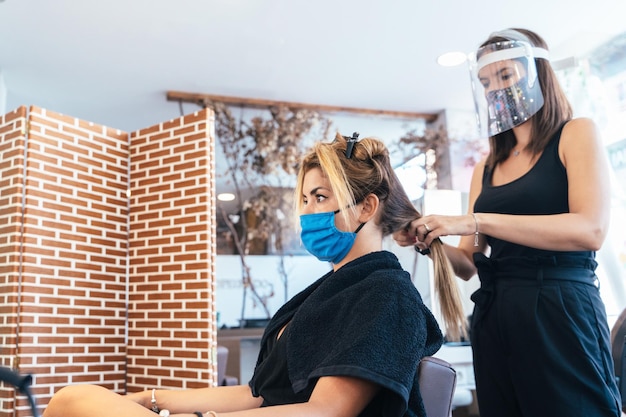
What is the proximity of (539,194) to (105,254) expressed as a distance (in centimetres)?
208

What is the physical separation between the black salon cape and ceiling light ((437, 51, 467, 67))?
3.44 m

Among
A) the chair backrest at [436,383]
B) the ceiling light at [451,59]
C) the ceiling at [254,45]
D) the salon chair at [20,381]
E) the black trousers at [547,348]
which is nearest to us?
the salon chair at [20,381]

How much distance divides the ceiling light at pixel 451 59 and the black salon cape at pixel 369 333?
3444 millimetres

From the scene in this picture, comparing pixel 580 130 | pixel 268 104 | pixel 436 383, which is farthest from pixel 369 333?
pixel 268 104

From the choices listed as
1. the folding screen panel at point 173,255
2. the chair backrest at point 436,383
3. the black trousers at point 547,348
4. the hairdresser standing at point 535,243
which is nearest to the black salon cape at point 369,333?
the chair backrest at point 436,383

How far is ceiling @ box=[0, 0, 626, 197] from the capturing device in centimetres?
366

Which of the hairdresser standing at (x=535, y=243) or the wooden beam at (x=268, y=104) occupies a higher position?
the wooden beam at (x=268, y=104)

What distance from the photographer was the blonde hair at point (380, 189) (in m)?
1.41

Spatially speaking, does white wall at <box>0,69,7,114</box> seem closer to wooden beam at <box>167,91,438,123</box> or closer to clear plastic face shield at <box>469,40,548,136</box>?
wooden beam at <box>167,91,438,123</box>

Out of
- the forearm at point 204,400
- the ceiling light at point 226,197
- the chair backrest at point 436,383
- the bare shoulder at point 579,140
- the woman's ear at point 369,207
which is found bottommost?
the forearm at point 204,400

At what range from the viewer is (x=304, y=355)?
1250 mm

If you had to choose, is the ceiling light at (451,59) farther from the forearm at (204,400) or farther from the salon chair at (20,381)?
the salon chair at (20,381)

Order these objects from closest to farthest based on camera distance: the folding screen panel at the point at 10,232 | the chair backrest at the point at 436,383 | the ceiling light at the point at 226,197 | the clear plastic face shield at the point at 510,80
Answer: the chair backrest at the point at 436,383 < the clear plastic face shield at the point at 510,80 < the folding screen panel at the point at 10,232 < the ceiling light at the point at 226,197

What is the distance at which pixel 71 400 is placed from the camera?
1009 millimetres
